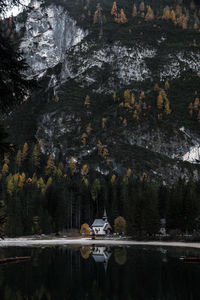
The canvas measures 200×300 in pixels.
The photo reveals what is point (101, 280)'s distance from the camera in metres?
29.2

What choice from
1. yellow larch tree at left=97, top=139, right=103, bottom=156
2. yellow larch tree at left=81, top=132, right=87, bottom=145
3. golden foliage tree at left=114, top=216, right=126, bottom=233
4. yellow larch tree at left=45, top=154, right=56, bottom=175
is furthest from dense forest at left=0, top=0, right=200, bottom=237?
golden foliage tree at left=114, top=216, right=126, bottom=233

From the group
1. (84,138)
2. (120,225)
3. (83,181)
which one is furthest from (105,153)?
(120,225)

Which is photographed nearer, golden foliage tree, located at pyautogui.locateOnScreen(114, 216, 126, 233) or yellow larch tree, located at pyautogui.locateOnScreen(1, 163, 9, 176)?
golden foliage tree, located at pyautogui.locateOnScreen(114, 216, 126, 233)

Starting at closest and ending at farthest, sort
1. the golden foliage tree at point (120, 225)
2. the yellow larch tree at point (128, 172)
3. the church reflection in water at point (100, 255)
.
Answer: the church reflection in water at point (100, 255)
the golden foliage tree at point (120, 225)
the yellow larch tree at point (128, 172)

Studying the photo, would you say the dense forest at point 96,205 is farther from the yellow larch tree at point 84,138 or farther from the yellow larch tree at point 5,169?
Result: the yellow larch tree at point 84,138

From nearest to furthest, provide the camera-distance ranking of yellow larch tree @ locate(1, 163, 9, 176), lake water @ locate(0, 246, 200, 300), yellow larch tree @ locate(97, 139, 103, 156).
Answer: lake water @ locate(0, 246, 200, 300) < yellow larch tree @ locate(1, 163, 9, 176) < yellow larch tree @ locate(97, 139, 103, 156)

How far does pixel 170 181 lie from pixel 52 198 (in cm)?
7061

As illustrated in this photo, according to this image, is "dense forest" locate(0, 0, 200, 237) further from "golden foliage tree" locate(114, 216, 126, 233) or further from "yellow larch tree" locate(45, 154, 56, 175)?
"golden foliage tree" locate(114, 216, 126, 233)

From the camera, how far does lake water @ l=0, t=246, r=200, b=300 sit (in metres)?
23.6

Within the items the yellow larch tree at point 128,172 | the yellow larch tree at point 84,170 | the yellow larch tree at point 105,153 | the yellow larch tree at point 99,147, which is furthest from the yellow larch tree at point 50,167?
the yellow larch tree at point 128,172

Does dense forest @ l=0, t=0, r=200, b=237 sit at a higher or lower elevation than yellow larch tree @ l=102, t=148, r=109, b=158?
lower

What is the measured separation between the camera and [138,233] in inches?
3337

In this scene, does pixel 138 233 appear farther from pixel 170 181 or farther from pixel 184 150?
pixel 184 150

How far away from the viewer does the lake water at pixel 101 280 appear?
2359cm
